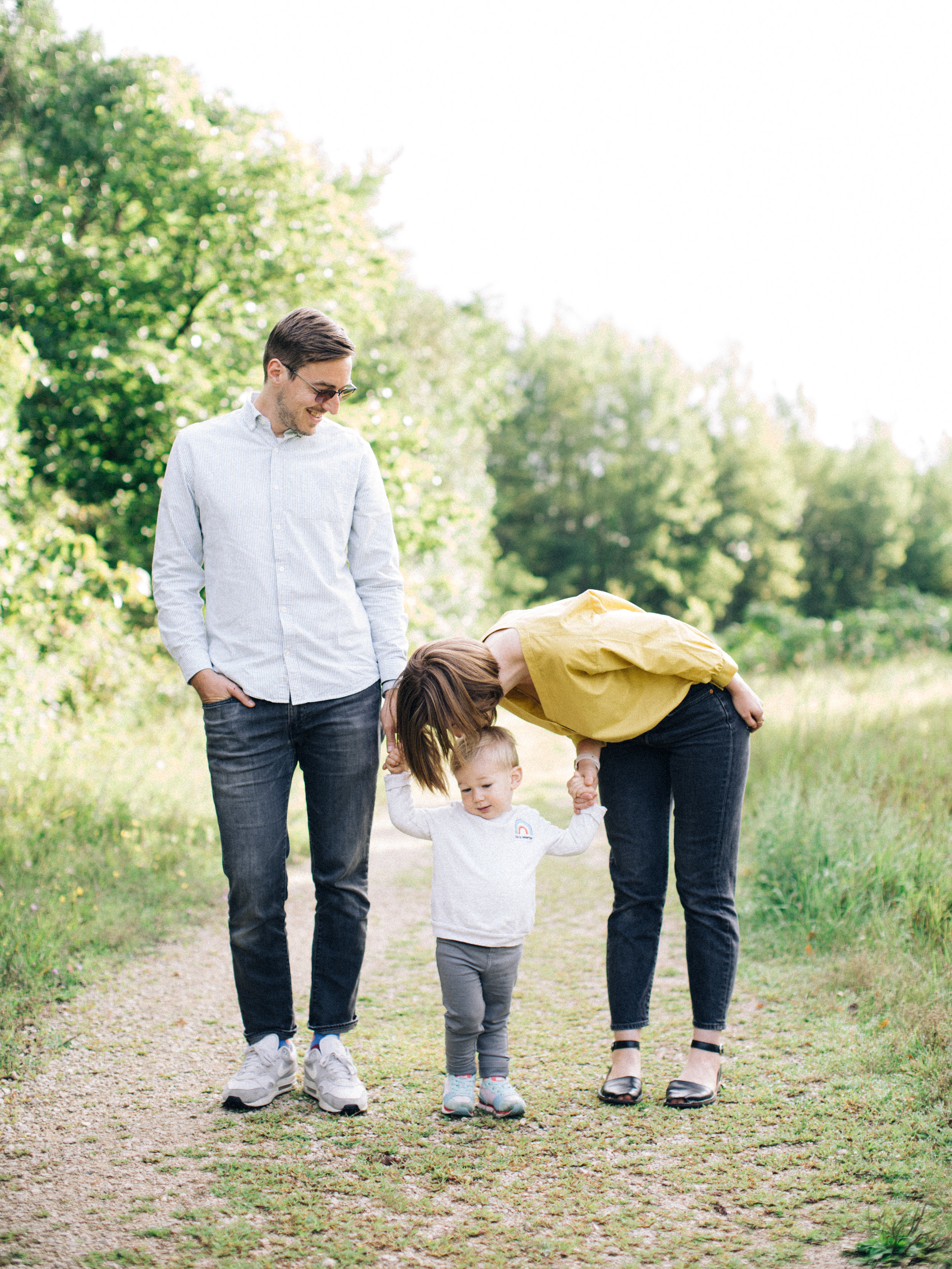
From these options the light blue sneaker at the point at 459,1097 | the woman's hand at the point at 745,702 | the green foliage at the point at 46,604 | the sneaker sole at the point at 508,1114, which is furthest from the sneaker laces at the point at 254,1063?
the green foliage at the point at 46,604

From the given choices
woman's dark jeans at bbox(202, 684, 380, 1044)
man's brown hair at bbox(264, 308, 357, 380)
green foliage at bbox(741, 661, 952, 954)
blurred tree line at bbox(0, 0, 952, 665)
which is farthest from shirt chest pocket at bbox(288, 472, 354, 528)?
blurred tree line at bbox(0, 0, 952, 665)

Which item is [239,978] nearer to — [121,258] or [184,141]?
[121,258]

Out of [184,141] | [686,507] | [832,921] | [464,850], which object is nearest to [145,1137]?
[464,850]

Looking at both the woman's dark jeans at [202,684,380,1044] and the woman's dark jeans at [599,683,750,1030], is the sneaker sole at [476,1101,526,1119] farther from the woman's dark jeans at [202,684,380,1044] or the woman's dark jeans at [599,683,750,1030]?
the woman's dark jeans at [202,684,380,1044]

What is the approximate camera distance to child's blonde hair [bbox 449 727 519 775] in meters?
2.57

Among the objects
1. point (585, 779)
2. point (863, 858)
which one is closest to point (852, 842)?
point (863, 858)

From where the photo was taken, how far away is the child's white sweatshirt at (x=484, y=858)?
102 inches

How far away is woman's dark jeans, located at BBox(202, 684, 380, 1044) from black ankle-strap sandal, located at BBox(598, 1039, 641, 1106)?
738mm

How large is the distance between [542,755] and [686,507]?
58.6 ft

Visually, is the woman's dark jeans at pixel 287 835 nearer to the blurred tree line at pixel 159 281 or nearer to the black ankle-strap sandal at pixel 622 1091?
the black ankle-strap sandal at pixel 622 1091

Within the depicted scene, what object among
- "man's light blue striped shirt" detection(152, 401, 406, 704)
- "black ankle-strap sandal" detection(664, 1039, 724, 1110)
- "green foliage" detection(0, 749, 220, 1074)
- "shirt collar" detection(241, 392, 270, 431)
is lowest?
"green foliage" detection(0, 749, 220, 1074)

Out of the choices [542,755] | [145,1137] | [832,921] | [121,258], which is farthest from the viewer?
[542,755]

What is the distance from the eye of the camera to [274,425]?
8.97ft

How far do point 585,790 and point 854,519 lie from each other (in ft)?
93.5
